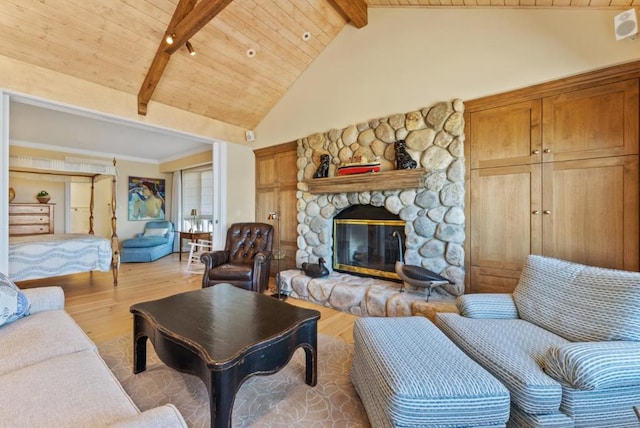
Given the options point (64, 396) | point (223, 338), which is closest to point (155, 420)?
point (64, 396)

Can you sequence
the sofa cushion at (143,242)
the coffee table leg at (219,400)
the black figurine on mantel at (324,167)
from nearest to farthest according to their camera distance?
the coffee table leg at (219,400) < the black figurine on mantel at (324,167) < the sofa cushion at (143,242)

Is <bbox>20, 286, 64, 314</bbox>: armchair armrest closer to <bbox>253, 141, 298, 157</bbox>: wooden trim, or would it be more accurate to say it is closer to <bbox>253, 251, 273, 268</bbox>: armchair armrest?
<bbox>253, 251, 273, 268</bbox>: armchair armrest

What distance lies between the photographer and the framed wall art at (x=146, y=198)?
6.82 metres

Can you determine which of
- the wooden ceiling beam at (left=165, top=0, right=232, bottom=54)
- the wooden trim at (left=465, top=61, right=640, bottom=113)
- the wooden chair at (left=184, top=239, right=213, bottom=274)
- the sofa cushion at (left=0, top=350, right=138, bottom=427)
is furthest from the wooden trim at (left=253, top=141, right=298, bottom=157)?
the sofa cushion at (left=0, top=350, right=138, bottom=427)

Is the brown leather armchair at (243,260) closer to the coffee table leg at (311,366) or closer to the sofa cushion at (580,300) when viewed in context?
the coffee table leg at (311,366)

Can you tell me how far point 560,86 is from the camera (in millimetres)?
2316

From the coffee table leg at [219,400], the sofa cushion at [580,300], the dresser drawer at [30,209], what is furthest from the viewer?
the dresser drawer at [30,209]

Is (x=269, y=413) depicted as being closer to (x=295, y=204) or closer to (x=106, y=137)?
(x=295, y=204)

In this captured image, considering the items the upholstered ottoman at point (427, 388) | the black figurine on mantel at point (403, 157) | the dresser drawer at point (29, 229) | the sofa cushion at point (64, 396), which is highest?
the black figurine on mantel at point (403, 157)

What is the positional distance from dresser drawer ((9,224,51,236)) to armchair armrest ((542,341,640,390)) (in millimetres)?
7543

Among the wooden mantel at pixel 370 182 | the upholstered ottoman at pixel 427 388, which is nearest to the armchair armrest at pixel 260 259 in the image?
the wooden mantel at pixel 370 182

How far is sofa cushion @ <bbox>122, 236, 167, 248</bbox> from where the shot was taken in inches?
233

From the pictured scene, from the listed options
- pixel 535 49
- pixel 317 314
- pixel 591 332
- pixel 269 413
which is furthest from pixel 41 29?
pixel 591 332

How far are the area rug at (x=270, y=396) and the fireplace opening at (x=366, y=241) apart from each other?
151 centimetres
